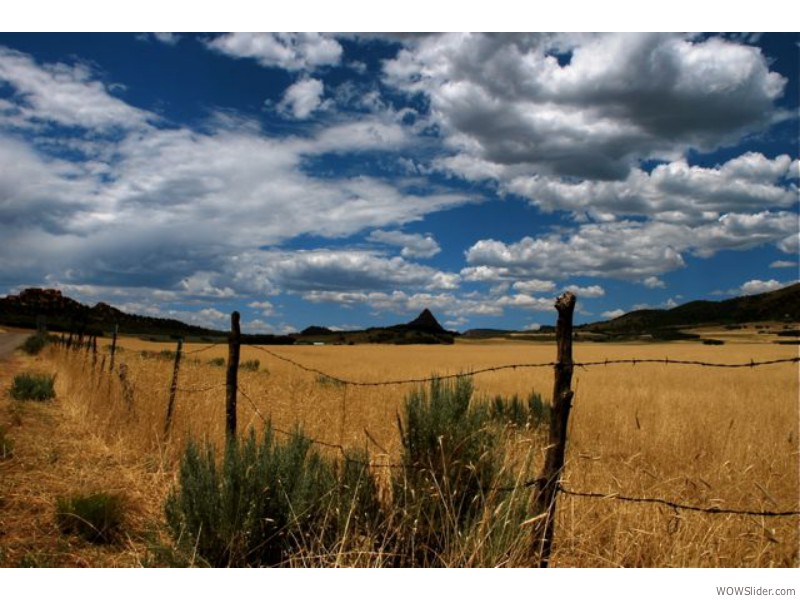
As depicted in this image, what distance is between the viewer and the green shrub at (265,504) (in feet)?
13.4

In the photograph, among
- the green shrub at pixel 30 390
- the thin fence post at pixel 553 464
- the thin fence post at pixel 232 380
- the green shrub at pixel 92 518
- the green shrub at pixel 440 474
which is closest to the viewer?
the thin fence post at pixel 553 464

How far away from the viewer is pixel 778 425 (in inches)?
508

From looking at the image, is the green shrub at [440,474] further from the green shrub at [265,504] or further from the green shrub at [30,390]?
the green shrub at [30,390]

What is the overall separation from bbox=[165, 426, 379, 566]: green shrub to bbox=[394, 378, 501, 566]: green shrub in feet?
1.02

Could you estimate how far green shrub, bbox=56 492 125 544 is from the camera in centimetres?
492

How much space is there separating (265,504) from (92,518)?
1.73 m

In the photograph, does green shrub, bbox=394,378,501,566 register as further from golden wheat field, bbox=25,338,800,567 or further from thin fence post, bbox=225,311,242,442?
thin fence post, bbox=225,311,242,442

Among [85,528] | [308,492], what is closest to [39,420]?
[85,528]

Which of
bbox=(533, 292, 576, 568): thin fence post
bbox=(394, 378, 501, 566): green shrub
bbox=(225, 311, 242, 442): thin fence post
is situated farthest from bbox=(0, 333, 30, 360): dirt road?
bbox=(533, 292, 576, 568): thin fence post

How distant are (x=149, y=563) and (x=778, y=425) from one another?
13102 millimetres

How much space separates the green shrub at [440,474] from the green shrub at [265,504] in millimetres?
312

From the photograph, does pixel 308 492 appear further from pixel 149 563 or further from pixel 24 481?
pixel 24 481

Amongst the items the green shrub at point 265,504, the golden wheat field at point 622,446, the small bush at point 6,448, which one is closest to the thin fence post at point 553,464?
the golden wheat field at point 622,446
